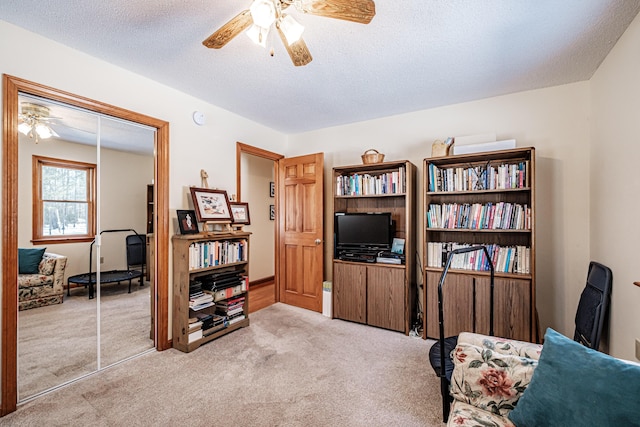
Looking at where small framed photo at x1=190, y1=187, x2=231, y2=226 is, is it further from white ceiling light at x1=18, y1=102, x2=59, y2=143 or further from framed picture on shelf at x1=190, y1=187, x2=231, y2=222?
white ceiling light at x1=18, y1=102, x2=59, y2=143

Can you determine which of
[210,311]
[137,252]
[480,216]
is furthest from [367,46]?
[210,311]

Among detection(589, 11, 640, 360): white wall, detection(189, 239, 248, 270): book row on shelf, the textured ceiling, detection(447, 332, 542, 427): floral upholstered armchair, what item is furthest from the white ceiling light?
detection(589, 11, 640, 360): white wall

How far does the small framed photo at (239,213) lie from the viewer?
10.8ft

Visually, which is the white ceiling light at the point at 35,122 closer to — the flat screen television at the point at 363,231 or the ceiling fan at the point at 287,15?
the ceiling fan at the point at 287,15

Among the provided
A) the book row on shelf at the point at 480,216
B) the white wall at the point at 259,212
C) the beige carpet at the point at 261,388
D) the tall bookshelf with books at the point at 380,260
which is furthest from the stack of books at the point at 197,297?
the book row on shelf at the point at 480,216

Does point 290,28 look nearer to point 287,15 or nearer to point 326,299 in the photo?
point 287,15

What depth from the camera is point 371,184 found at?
11.1ft

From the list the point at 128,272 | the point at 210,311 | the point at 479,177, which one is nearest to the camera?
the point at 128,272

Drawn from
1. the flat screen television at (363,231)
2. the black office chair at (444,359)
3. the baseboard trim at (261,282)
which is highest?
the flat screen television at (363,231)

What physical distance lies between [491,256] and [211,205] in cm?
290

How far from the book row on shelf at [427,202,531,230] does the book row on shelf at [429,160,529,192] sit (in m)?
0.18

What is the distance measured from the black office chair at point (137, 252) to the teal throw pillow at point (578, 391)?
9.81ft

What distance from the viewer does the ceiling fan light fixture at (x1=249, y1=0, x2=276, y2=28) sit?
134 centimetres

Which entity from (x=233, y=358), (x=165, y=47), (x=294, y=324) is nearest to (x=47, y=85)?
(x=165, y=47)
